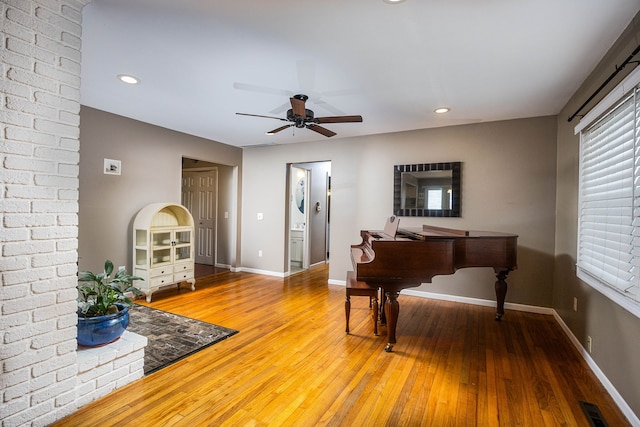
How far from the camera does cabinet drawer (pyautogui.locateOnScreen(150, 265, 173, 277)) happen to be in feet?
12.9

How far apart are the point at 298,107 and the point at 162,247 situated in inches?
111

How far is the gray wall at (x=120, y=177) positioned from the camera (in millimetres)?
3570

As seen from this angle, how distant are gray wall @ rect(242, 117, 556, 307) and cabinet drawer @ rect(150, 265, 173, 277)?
1.82m

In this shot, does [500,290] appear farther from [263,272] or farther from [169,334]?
[263,272]

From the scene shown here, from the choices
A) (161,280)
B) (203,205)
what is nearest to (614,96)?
(161,280)

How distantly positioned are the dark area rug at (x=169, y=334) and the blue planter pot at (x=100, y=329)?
1.35 feet

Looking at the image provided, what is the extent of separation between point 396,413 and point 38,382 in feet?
6.52

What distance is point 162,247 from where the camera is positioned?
409 cm

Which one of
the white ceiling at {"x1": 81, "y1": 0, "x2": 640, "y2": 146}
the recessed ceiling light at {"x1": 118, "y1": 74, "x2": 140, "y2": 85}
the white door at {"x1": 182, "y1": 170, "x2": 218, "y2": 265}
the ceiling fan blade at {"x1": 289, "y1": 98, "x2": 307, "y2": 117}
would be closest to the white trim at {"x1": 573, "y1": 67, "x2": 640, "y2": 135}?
the white ceiling at {"x1": 81, "y1": 0, "x2": 640, "y2": 146}

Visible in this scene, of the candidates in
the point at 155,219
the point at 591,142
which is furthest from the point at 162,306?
the point at 591,142

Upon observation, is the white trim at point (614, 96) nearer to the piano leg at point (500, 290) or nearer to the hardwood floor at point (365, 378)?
the piano leg at point (500, 290)

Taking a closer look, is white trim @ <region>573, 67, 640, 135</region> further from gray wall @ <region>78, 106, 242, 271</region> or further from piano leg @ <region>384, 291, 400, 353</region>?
gray wall @ <region>78, 106, 242, 271</region>

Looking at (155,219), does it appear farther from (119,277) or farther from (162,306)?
(119,277)

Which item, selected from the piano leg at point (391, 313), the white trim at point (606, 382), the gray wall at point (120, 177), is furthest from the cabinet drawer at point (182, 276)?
the white trim at point (606, 382)
